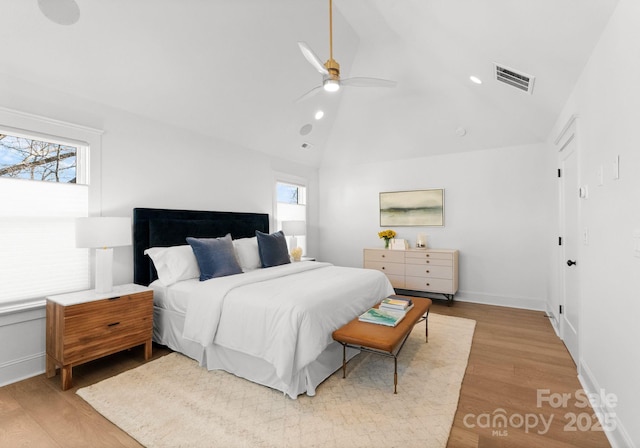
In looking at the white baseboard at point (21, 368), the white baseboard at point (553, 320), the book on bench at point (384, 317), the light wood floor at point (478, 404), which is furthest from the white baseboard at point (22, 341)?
the white baseboard at point (553, 320)

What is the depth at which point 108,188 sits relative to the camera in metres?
3.30

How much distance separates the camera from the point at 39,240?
2834 mm

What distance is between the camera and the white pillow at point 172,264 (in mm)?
3326

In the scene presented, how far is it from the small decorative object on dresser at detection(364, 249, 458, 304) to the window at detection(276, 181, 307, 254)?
150cm

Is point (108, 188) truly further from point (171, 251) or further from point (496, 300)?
point (496, 300)

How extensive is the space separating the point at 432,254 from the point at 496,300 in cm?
122

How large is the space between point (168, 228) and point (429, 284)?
12.7ft

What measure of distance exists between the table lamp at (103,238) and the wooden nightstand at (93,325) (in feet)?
0.48

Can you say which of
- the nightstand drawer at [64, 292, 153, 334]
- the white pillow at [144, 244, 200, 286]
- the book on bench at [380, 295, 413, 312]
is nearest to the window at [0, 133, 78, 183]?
the white pillow at [144, 244, 200, 286]

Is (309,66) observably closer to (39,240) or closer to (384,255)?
(384,255)

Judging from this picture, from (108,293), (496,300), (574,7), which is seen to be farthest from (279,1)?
(496,300)

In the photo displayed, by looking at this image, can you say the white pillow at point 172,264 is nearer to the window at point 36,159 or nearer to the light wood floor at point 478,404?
the light wood floor at point 478,404

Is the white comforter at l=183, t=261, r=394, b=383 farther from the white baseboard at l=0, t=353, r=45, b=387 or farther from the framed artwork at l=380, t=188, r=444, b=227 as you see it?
the framed artwork at l=380, t=188, r=444, b=227

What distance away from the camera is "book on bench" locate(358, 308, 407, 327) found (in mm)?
2605
